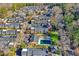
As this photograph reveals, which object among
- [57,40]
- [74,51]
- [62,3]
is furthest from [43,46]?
[62,3]

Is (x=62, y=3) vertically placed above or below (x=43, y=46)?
above

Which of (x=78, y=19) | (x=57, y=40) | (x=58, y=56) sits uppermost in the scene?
(x=78, y=19)

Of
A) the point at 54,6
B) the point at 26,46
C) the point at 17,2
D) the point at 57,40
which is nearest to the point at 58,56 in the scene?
the point at 57,40

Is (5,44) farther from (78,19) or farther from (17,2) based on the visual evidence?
(78,19)

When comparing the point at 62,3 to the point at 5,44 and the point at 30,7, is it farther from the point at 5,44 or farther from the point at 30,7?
the point at 5,44

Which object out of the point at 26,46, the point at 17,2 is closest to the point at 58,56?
the point at 26,46

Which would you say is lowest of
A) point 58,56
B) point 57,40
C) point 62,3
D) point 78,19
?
point 58,56

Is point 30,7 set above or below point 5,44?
above
